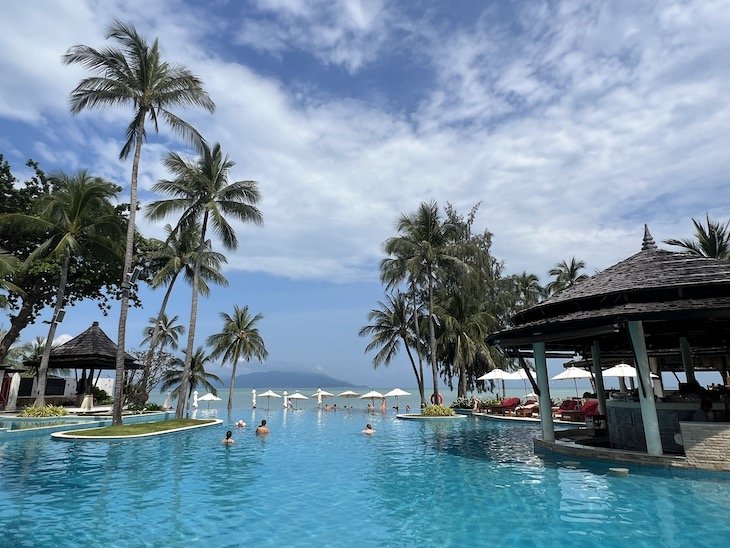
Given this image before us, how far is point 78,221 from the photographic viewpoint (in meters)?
26.6

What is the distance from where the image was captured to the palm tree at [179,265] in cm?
3130

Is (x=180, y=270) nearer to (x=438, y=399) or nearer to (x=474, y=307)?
(x=438, y=399)

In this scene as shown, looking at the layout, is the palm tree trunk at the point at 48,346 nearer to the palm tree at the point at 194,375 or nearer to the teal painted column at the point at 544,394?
the palm tree at the point at 194,375

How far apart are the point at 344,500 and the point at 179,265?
26.8m

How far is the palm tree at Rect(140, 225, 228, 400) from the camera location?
31.3m

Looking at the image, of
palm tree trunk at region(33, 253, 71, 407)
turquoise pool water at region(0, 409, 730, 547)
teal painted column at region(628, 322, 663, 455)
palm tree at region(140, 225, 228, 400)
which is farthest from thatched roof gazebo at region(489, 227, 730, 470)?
palm tree trunk at region(33, 253, 71, 407)

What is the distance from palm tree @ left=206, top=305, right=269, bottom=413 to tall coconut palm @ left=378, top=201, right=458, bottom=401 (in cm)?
1744

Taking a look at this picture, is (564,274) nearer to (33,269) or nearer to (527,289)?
(527,289)

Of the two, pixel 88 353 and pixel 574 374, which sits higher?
pixel 88 353

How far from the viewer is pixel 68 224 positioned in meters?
26.2

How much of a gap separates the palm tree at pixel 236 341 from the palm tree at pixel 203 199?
16.8 metres

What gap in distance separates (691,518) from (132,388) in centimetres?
3708

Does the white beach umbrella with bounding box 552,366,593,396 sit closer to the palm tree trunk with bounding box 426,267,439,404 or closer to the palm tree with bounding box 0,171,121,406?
the palm tree trunk with bounding box 426,267,439,404

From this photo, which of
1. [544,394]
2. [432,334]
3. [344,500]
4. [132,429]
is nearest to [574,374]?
[432,334]
